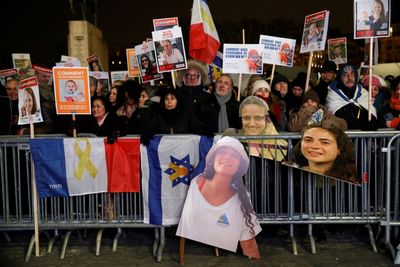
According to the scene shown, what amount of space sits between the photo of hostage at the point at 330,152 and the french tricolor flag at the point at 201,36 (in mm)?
2558

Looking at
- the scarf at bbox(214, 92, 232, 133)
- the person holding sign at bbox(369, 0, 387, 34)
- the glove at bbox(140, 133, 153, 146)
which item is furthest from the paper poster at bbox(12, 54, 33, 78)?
the person holding sign at bbox(369, 0, 387, 34)

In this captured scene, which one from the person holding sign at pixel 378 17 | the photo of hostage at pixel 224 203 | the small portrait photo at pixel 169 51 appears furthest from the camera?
the small portrait photo at pixel 169 51

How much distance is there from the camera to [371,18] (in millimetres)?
6527

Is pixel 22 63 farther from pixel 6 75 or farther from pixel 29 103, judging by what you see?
pixel 29 103

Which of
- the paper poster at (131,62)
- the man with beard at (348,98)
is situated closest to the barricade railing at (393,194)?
the man with beard at (348,98)

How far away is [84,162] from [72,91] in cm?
88

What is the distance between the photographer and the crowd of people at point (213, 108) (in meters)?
6.57

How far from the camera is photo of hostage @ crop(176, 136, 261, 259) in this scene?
228 inches

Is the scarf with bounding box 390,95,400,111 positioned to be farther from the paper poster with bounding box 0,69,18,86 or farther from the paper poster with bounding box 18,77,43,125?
the paper poster with bounding box 0,69,18,86

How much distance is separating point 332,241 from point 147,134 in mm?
2719

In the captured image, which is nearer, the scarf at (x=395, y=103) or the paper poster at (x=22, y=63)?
the scarf at (x=395, y=103)

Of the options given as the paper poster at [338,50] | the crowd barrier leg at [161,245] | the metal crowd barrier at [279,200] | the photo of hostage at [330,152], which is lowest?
the crowd barrier leg at [161,245]

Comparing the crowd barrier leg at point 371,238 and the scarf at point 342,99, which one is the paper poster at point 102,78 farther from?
the crowd barrier leg at point 371,238

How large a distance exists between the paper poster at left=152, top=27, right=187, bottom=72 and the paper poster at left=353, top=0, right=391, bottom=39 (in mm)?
2364
